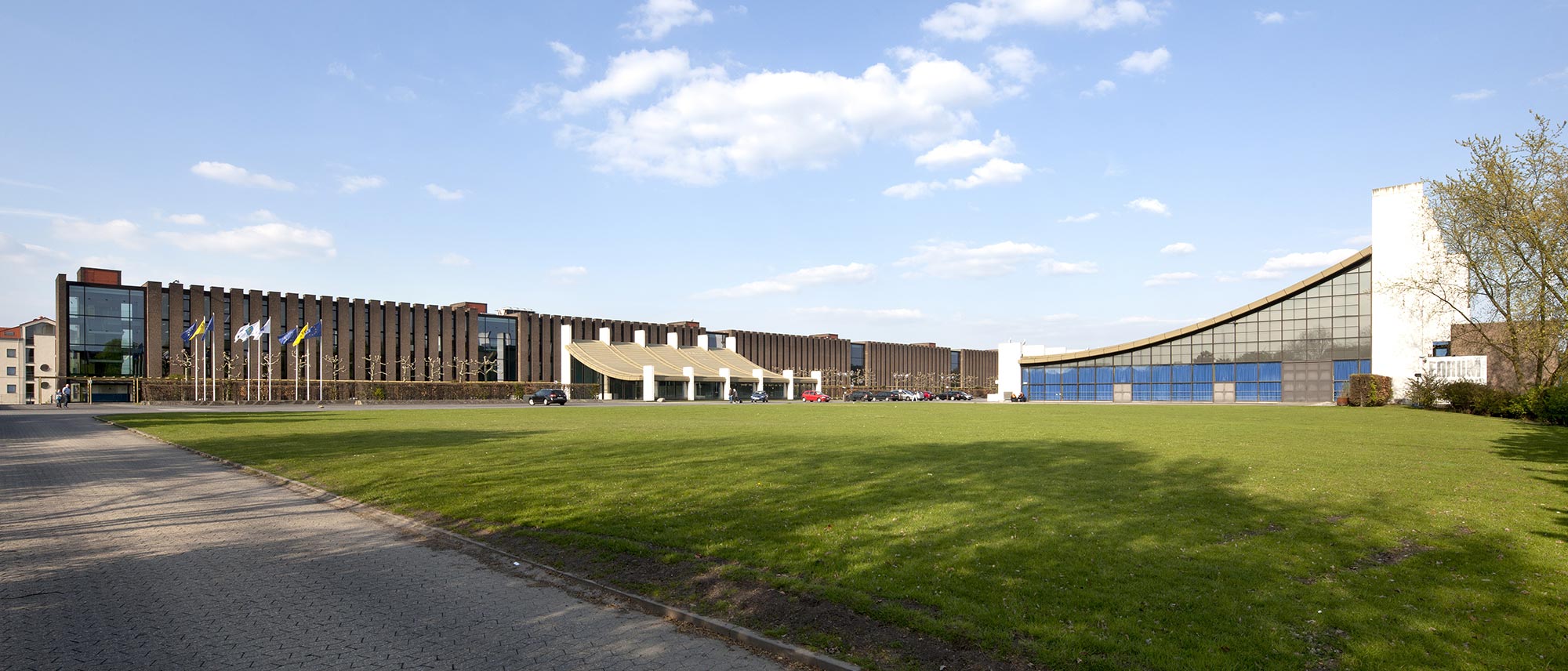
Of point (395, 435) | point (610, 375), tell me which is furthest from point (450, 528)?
point (610, 375)

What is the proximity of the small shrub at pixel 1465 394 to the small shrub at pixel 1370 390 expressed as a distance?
11.1m

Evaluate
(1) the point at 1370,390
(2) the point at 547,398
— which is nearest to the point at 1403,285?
(1) the point at 1370,390

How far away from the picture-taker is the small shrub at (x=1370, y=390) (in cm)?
6575

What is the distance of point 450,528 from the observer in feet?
41.8

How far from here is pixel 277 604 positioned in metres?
→ 8.73

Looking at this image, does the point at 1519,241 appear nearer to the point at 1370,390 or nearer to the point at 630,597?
the point at 1370,390

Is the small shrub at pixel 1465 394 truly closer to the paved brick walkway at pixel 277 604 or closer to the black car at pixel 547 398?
the paved brick walkway at pixel 277 604

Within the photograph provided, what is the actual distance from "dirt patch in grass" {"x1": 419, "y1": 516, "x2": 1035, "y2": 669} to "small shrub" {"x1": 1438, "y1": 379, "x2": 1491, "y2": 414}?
195 feet

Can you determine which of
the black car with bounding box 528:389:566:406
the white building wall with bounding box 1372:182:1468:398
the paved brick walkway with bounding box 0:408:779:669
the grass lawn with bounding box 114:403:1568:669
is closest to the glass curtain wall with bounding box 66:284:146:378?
the black car with bounding box 528:389:566:406

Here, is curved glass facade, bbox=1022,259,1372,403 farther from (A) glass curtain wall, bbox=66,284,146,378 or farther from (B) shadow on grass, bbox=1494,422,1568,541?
(A) glass curtain wall, bbox=66,284,146,378

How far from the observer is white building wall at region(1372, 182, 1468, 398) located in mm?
67812

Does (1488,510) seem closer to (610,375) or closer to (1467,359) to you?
(1467,359)

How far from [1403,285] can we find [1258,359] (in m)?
18.4

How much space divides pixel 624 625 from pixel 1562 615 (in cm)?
906
